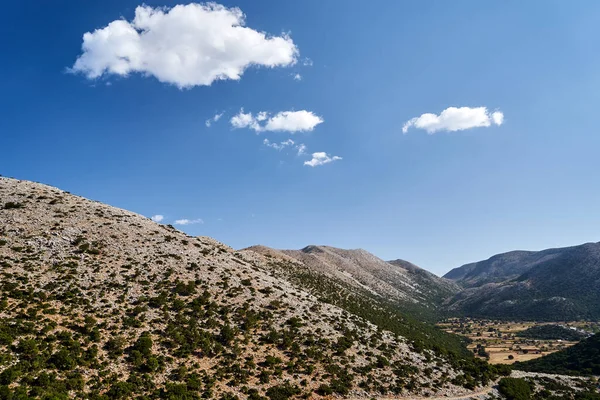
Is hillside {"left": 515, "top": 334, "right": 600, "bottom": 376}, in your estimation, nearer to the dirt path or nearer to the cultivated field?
the cultivated field

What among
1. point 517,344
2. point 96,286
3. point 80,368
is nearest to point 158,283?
point 96,286

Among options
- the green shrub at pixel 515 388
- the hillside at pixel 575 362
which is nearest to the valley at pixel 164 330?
the hillside at pixel 575 362

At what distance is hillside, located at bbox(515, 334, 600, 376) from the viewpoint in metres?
67.6

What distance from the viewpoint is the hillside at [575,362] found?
222ft

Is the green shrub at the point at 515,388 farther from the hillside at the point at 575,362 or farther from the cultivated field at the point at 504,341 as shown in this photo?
the cultivated field at the point at 504,341

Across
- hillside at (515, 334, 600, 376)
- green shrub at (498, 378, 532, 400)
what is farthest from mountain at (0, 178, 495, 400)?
hillside at (515, 334, 600, 376)

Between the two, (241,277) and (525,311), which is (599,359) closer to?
(241,277)

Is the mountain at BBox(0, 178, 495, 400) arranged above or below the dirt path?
above

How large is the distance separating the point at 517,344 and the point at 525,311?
8034 centimetres

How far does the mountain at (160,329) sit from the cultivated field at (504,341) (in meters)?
59.7

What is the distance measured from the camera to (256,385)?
39188 millimetres

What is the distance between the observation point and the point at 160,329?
4425cm

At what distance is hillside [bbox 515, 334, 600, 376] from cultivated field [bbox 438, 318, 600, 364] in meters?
15.7

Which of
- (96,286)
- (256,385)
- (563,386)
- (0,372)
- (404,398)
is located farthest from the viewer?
(563,386)
